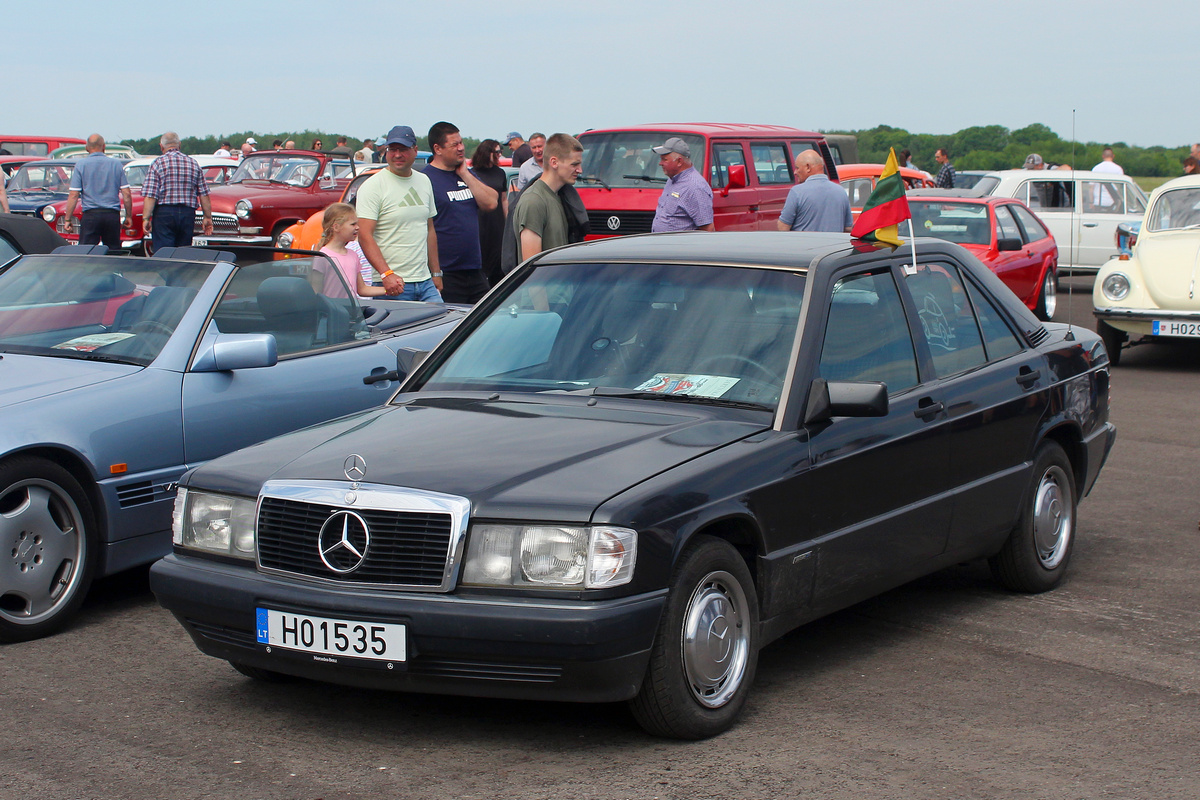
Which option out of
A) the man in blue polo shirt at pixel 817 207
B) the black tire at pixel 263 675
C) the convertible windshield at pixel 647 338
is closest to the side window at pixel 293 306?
the convertible windshield at pixel 647 338

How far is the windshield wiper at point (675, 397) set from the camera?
14.9 ft

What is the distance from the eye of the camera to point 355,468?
160 inches

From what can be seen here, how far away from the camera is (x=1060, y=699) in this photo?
448 centimetres

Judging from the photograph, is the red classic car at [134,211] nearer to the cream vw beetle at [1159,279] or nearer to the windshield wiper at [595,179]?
the windshield wiper at [595,179]

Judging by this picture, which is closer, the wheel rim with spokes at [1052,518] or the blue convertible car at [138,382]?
the blue convertible car at [138,382]

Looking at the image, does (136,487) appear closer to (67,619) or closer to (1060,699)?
(67,619)

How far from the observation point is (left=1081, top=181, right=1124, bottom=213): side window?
21266mm

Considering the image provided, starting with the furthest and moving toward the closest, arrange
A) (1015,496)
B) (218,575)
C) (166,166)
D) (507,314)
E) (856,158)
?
(856,158), (166,166), (1015,496), (507,314), (218,575)

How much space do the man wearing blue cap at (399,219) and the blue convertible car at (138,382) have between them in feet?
5.97

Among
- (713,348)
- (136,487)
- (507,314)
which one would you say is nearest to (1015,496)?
(713,348)

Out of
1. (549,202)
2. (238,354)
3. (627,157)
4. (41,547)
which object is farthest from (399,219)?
(627,157)

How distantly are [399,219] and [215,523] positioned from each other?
5186 millimetres

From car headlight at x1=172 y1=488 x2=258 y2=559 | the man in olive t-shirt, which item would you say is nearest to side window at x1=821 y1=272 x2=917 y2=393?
car headlight at x1=172 y1=488 x2=258 y2=559

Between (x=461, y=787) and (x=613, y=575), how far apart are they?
71 centimetres
